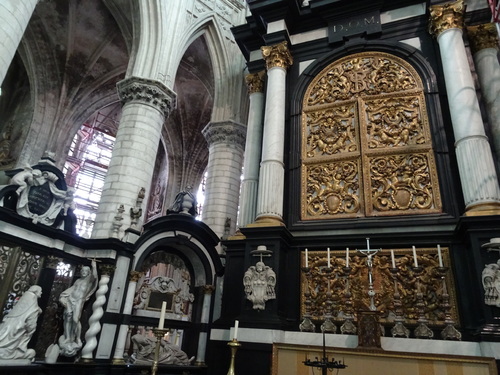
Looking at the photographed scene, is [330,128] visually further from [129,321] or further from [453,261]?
[129,321]

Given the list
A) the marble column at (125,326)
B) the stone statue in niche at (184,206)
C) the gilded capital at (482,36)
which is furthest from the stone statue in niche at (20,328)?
the gilded capital at (482,36)

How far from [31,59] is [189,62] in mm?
6933

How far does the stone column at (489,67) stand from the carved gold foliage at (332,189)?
8.81 feet

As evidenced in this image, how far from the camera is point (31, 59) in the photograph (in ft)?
52.7

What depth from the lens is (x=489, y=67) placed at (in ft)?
24.4

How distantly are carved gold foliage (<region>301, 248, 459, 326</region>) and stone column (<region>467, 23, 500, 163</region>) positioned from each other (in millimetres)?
2647

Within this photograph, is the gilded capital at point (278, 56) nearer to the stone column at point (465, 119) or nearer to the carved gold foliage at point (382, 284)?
the stone column at point (465, 119)

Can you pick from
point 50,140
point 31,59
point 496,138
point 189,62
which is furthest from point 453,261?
point 31,59

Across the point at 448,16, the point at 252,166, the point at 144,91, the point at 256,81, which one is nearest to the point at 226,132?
the point at 144,91

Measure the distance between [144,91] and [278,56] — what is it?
4.62 m

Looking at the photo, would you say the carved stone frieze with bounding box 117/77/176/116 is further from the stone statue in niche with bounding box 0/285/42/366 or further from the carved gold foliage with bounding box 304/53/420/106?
the stone statue in niche with bounding box 0/285/42/366

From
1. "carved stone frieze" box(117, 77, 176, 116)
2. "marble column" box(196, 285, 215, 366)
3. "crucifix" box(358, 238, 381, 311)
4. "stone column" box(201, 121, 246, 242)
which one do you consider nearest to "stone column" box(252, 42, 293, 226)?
"crucifix" box(358, 238, 381, 311)

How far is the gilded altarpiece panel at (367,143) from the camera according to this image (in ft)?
22.9

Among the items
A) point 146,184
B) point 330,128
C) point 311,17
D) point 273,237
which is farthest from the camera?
point 146,184
